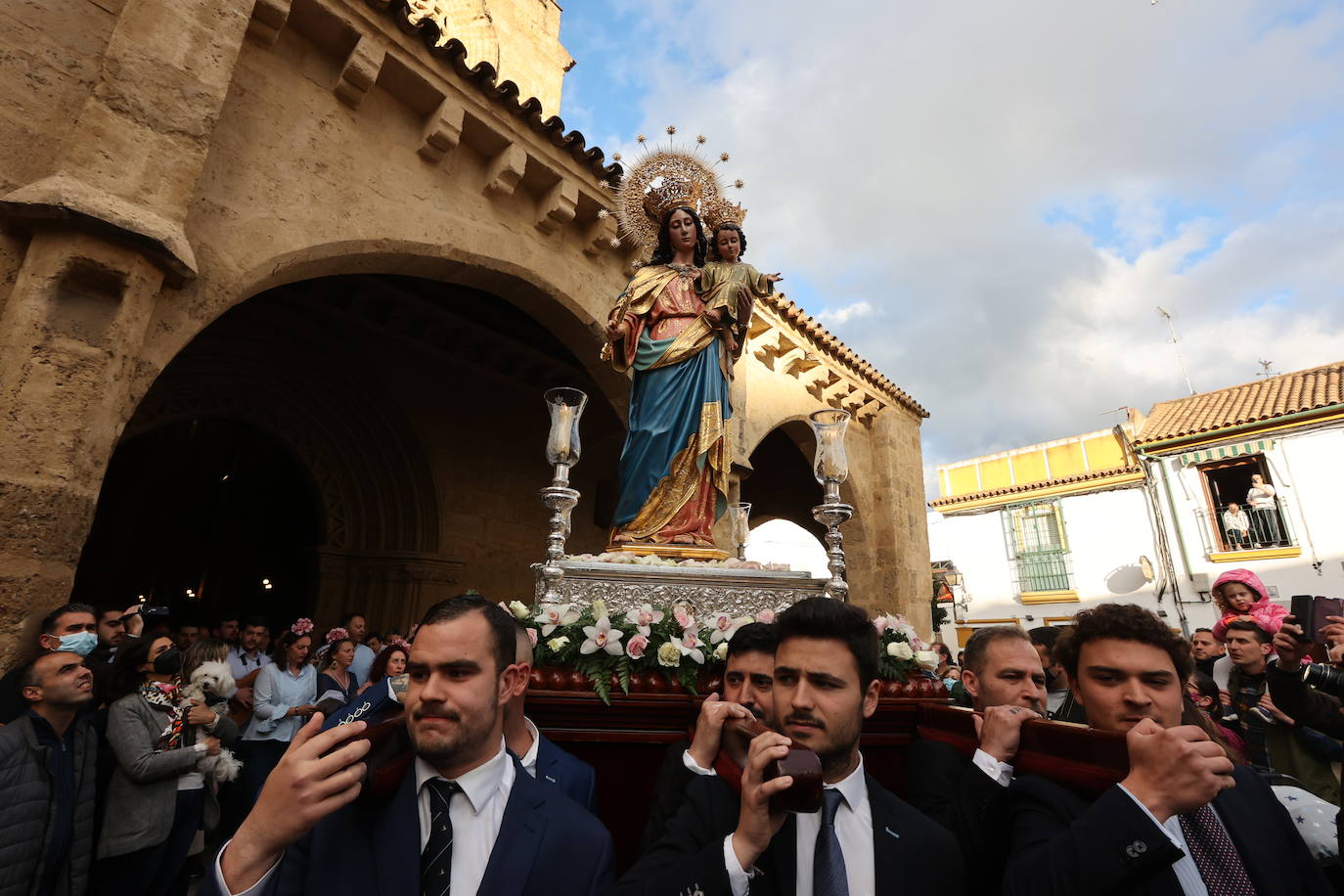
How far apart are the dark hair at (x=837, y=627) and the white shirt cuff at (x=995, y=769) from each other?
31 centimetres

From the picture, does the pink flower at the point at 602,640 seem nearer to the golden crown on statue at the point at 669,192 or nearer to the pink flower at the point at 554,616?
the pink flower at the point at 554,616

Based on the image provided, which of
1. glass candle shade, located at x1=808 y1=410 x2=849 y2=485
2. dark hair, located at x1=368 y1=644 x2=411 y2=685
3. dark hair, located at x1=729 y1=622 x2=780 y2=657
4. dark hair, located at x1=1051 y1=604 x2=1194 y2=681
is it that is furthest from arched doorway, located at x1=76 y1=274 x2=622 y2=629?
dark hair, located at x1=1051 y1=604 x2=1194 y2=681

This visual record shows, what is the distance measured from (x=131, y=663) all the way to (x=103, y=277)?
1837 millimetres

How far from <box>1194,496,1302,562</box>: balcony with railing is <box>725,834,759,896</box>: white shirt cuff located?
15664mm

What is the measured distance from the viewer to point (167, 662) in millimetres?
3174

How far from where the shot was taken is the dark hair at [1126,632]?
5.03 ft

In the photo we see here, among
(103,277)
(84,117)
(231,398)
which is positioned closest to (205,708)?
(103,277)

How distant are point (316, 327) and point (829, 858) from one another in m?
7.85

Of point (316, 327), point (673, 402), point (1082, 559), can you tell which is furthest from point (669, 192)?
point (1082, 559)

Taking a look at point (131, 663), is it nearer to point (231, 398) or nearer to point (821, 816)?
point (821, 816)

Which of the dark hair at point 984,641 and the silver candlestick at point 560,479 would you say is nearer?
the dark hair at point 984,641

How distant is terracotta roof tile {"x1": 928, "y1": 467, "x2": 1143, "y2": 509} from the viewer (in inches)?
592

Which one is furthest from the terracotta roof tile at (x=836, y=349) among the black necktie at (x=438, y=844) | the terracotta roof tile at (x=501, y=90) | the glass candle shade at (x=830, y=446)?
the black necktie at (x=438, y=844)

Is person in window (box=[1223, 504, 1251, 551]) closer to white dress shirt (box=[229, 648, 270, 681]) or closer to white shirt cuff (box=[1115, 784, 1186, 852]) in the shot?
white shirt cuff (box=[1115, 784, 1186, 852])
